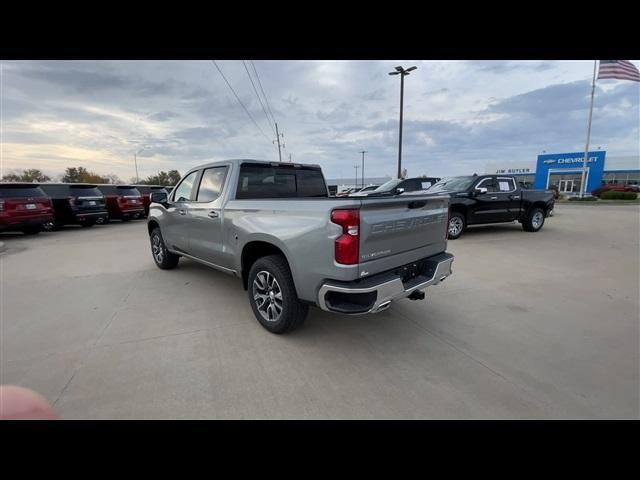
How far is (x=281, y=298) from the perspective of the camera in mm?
3193

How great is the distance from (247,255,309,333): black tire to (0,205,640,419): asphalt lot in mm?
198

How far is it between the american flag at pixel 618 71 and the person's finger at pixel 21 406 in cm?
2346

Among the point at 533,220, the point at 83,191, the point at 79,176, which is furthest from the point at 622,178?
the point at 79,176

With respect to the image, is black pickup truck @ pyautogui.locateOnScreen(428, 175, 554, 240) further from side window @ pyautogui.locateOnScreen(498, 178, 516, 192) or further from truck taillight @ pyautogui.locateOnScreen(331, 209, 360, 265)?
truck taillight @ pyautogui.locateOnScreen(331, 209, 360, 265)

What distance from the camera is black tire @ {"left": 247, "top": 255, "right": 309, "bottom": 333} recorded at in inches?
121

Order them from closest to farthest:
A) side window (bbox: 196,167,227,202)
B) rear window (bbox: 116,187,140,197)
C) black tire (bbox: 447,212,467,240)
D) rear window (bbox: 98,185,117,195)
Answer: side window (bbox: 196,167,227,202)
black tire (bbox: 447,212,467,240)
rear window (bbox: 116,187,140,197)
rear window (bbox: 98,185,117,195)

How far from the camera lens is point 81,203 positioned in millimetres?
12195

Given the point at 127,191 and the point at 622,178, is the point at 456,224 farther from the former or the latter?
the point at 622,178

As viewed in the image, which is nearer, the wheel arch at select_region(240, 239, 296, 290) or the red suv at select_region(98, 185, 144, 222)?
the wheel arch at select_region(240, 239, 296, 290)

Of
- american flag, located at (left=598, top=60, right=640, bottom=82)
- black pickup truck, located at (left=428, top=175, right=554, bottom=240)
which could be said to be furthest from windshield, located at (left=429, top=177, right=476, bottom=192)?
american flag, located at (left=598, top=60, right=640, bottom=82)

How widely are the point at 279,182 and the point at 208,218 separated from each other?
114cm

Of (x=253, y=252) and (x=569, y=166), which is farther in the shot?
(x=569, y=166)
